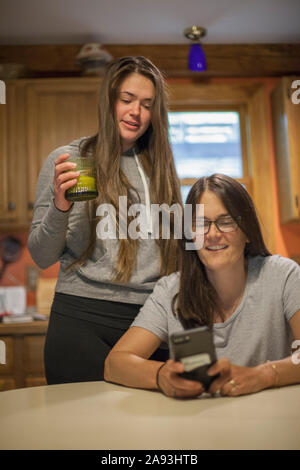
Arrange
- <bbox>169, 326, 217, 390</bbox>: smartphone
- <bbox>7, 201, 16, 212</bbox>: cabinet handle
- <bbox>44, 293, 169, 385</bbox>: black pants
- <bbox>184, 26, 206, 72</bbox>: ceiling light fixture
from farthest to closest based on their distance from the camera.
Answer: <bbox>184, 26, 206, 72</bbox>: ceiling light fixture < <bbox>7, 201, 16, 212</bbox>: cabinet handle < <bbox>44, 293, 169, 385</bbox>: black pants < <bbox>169, 326, 217, 390</bbox>: smartphone

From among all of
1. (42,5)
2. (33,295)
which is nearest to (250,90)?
(42,5)

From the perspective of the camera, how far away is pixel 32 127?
10.1ft

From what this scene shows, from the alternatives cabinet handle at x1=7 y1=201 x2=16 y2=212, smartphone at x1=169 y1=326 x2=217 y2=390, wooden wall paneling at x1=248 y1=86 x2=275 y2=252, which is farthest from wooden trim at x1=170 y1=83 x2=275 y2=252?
smartphone at x1=169 y1=326 x2=217 y2=390

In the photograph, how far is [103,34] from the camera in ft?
10.2

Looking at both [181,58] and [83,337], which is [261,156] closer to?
[181,58]

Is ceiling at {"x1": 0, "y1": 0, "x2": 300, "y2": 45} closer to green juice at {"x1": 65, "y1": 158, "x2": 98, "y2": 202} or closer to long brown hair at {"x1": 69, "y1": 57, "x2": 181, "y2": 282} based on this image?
long brown hair at {"x1": 69, "y1": 57, "x2": 181, "y2": 282}

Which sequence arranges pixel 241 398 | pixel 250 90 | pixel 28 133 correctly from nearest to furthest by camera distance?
1. pixel 241 398
2. pixel 28 133
3. pixel 250 90

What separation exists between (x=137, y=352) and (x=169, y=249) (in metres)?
0.36

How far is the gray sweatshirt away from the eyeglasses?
0.70 feet

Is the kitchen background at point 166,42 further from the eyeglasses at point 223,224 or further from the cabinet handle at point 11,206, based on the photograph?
the eyeglasses at point 223,224

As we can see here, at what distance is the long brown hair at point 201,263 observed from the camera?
4.19ft

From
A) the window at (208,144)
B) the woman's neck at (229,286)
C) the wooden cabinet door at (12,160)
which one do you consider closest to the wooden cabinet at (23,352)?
the wooden cabinet door at (12,160)

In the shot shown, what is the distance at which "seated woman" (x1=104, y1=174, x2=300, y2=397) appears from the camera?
48.4 inches

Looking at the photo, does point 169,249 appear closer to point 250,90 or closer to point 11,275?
point 11,275
